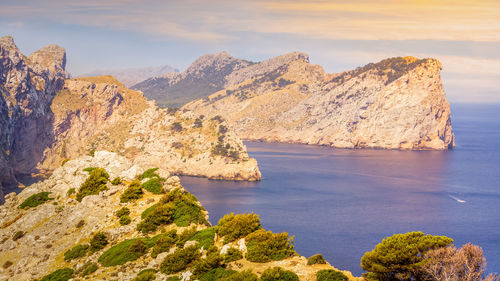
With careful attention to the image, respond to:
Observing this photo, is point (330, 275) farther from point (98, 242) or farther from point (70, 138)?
point (70, 138)

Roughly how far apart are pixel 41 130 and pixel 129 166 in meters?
149

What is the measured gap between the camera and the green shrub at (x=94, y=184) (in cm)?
4820

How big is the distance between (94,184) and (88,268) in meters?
15.1

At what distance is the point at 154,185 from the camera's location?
4791cm

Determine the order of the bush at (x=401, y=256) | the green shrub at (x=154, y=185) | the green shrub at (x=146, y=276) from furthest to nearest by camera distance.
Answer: the green shrub at (x=154, y=185) < the green shrub at (x=146, y=276) < the bush at (x=401, y=256)

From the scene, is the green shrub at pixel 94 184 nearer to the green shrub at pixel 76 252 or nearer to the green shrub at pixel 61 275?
the green shrub at pixel 76 252

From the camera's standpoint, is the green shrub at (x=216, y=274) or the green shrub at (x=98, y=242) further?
the green shrub at (x=98, y=242)

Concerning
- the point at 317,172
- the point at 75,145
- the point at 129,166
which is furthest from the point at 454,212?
the point at 75,145

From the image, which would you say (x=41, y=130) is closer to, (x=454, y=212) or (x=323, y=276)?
(x=454, y=212)

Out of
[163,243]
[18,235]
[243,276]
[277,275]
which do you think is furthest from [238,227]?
[18,235]

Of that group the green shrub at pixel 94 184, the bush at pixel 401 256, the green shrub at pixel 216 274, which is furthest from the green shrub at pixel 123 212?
the bush at pixel 401 256

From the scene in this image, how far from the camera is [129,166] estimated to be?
181ft

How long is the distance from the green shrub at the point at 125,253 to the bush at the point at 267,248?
9460mm

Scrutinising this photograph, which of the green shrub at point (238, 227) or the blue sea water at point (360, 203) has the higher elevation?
the green shrub at point (238, 227)
